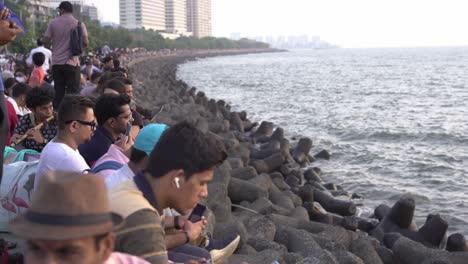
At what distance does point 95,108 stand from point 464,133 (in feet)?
59.8

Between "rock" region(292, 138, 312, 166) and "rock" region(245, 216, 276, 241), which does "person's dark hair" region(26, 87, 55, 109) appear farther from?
"rock" region(292, 138, 312, 166)

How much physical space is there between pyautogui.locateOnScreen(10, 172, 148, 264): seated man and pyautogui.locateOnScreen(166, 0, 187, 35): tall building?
167188 mm

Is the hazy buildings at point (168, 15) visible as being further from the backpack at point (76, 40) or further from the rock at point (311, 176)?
the backpack at point (76, 40)

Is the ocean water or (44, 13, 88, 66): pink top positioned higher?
(44, 13, 88, 66): pink top

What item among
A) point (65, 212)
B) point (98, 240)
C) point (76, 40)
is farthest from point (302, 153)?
point (65, 212)

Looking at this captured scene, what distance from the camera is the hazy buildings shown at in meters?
151

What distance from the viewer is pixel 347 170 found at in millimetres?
14625

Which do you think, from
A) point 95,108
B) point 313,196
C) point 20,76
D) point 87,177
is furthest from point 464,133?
point 87,177

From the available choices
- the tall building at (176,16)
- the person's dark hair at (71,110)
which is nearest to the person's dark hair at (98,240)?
the person's dark hair at (71,110)

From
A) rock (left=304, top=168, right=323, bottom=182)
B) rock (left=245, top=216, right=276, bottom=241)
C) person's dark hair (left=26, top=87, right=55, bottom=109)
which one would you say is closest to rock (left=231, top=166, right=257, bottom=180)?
rock (left=245, top=216, right=276, bottom=241)

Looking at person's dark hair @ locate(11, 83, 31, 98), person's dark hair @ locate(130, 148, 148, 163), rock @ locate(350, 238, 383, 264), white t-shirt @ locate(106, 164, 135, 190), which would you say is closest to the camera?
white t-shirt @ locate(106, 164, 135, 190)

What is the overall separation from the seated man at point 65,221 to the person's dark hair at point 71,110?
2.50 meters

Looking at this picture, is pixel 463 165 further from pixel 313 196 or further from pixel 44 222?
pixel 44 222

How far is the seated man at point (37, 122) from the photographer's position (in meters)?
5.62
